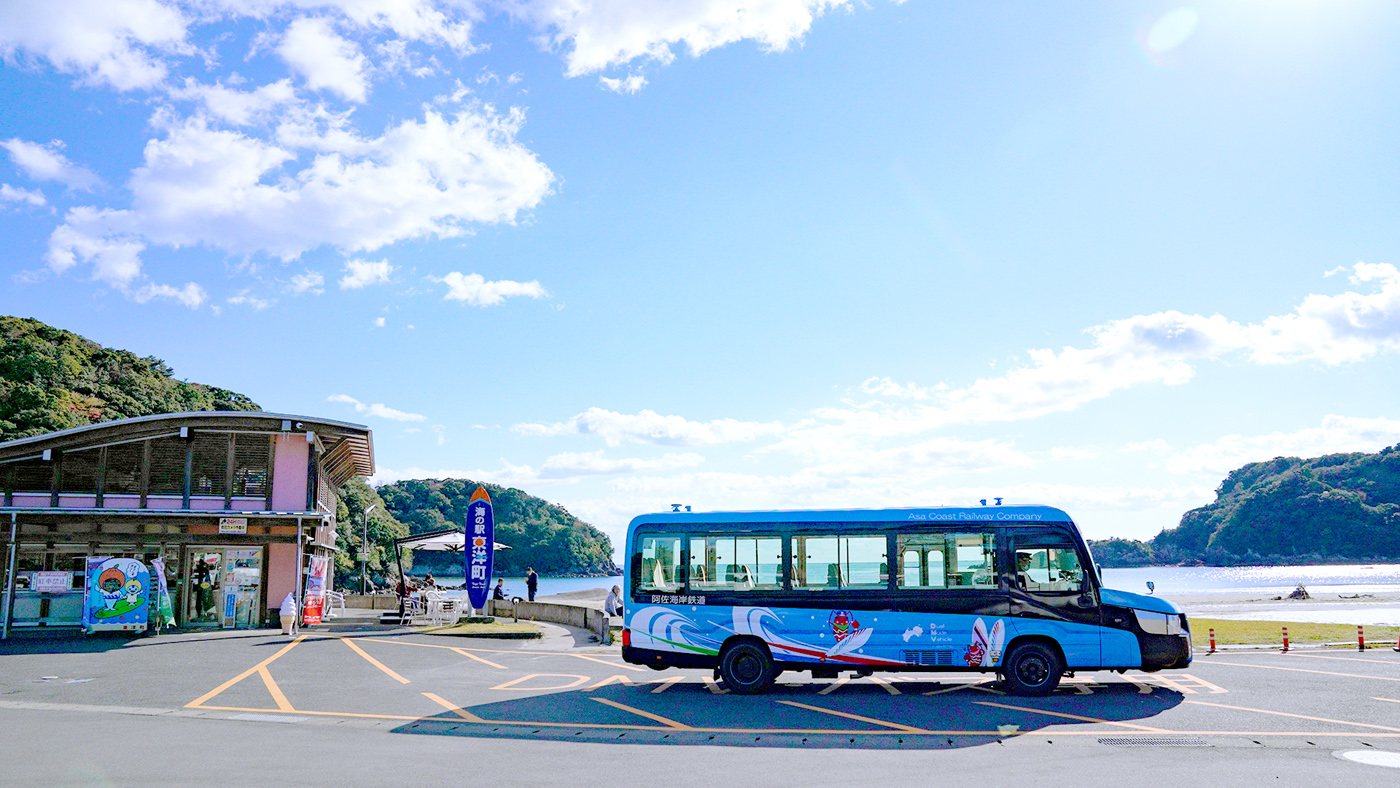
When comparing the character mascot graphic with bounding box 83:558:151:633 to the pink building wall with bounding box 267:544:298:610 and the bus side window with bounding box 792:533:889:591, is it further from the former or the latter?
the bus side window with bounding box 792:533:889:591

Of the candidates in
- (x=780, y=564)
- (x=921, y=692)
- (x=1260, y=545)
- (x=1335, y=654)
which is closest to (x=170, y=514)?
(x=780, y=564)

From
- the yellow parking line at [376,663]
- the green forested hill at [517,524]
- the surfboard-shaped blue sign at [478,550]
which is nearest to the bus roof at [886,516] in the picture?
the yellow parking line at [376,663]

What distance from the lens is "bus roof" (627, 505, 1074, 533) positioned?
13438mm

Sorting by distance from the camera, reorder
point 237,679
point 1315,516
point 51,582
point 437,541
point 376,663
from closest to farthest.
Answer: point 237,679 < point 376,663 < point 51,582 < point 437,541 < point 1315,516

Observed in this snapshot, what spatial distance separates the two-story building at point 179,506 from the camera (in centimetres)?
2400

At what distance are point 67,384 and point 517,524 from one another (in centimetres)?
7663

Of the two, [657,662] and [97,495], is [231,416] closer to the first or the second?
[97,495]

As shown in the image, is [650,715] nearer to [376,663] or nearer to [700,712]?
[700,712]

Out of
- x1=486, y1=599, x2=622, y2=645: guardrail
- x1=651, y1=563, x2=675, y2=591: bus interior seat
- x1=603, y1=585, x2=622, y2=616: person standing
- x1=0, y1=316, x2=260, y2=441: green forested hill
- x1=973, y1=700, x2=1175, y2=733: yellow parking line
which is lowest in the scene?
x1=486, y1=599, x2=622, y2=645: guardrail

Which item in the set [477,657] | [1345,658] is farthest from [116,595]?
[1345,658]

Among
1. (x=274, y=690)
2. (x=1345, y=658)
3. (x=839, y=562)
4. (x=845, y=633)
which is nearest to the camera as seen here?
(x=845, y=633)

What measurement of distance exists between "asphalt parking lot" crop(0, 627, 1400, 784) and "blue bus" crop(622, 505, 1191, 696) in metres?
0.59

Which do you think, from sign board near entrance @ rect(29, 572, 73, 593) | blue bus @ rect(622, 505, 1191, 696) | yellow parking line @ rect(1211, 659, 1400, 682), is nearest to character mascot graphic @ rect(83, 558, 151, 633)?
sign board near entrance @ rect(29, 572, 73, 593)

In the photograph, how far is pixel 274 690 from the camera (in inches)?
543
